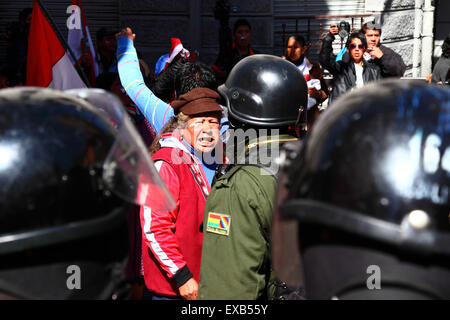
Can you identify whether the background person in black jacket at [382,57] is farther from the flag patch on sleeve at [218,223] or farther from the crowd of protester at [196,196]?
the flag patch on sleeve at [218,223]

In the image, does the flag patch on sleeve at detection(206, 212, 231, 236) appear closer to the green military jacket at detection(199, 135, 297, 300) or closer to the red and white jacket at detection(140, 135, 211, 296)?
the green military jacket at detection(199, 135, 297, 300)

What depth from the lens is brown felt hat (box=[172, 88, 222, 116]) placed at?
3.39 meters

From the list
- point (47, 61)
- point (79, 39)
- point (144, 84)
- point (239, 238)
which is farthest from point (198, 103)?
point (79, 39)

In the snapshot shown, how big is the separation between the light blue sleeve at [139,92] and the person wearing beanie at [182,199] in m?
0.40

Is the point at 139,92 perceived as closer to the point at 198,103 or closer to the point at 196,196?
the point at 198,103

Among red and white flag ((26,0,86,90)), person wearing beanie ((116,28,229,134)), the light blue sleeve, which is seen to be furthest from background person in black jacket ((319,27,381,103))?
the light blue sleeve

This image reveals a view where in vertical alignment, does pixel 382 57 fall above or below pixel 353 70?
above

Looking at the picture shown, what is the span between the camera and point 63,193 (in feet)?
4.62

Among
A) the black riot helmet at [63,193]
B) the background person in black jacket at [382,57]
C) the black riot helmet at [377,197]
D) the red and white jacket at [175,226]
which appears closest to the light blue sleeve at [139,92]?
the red and white jacket at [175,226]

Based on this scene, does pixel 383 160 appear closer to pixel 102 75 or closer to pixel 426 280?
pixel 426 280

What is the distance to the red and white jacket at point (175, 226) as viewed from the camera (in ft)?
10.0

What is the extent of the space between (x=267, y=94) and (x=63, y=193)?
164cm
